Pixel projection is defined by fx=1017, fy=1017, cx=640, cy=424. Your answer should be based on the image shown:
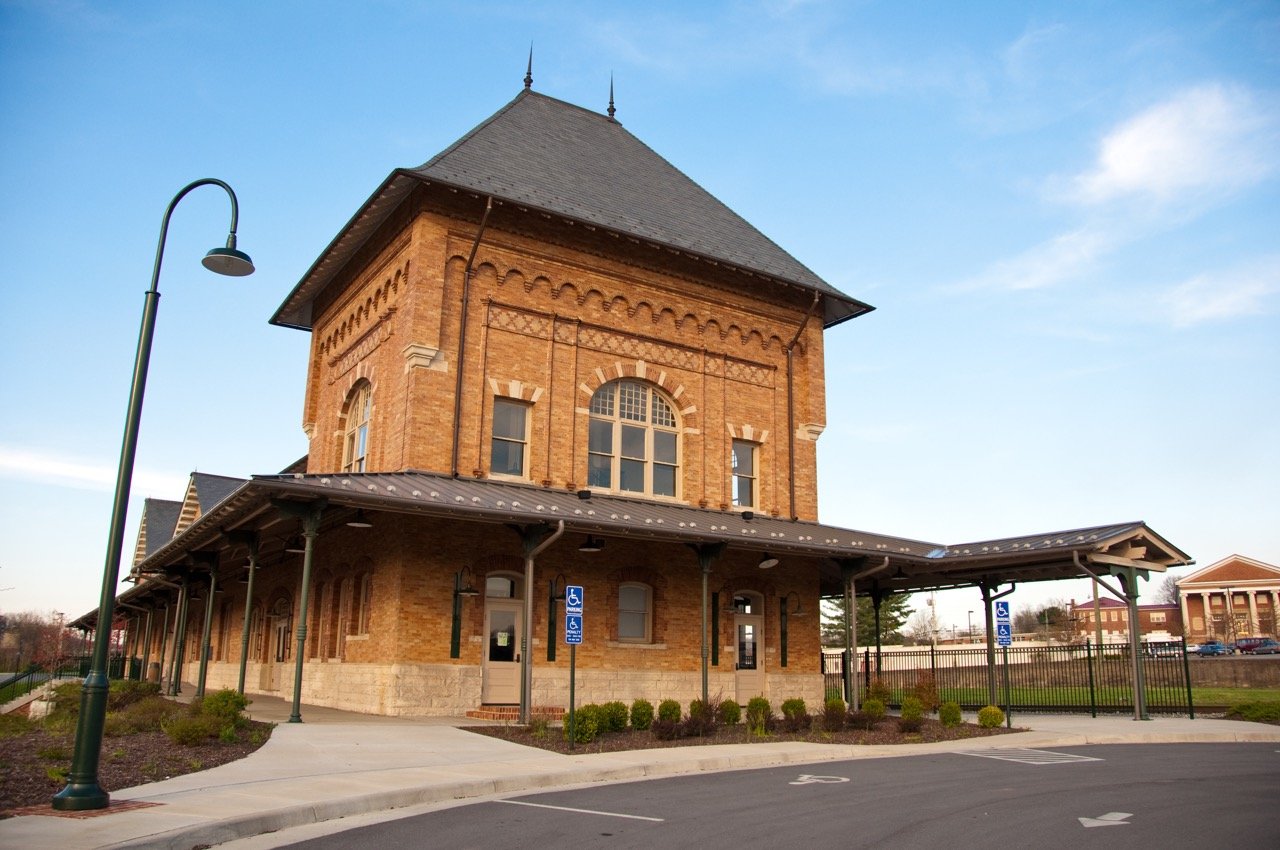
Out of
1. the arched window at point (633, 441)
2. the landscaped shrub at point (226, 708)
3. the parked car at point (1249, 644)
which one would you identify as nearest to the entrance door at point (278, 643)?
the arched window at point (633, 441)

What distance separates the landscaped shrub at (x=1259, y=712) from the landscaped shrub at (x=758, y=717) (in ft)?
38.1

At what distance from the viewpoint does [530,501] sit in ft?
66.8

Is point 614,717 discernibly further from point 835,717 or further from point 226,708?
point 226,708

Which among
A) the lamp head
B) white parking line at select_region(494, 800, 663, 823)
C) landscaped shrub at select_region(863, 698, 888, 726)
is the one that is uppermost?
the lamp head

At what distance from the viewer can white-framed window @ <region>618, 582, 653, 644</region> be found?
23.5 meters

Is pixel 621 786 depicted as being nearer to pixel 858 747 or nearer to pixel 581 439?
pixel 858 747

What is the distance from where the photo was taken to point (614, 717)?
17500 millimetres

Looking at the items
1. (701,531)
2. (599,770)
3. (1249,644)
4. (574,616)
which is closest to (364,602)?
(701,531)

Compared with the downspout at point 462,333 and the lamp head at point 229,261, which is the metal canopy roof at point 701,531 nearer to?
the downspout at point 462,333

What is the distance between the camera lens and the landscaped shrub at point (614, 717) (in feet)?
56.6

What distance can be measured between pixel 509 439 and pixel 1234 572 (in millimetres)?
107624

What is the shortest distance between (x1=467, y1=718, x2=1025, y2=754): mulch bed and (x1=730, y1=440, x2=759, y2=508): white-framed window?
7827 mm

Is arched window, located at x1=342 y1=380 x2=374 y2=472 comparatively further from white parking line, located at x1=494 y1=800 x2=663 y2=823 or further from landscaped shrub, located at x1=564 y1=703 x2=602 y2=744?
white parking line, located at x1=494 y1=800 x2=663 y2=823

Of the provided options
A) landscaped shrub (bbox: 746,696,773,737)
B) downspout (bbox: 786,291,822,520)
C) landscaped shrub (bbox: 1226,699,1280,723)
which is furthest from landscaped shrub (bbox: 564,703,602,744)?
landscaped shrub (bbox: 1226,699,1280,723)
